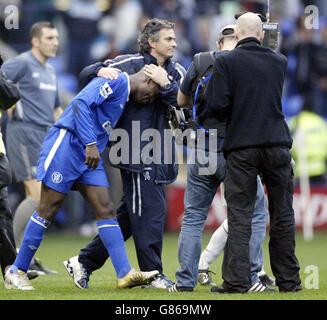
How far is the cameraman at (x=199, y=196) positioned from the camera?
7.10m

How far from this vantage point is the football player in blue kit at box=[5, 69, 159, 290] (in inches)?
280

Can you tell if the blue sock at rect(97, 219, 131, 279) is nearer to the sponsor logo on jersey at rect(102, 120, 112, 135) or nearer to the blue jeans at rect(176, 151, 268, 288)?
the blue jeans at rect(176, 151, 268, 288)

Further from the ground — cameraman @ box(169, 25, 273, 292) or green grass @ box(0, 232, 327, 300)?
cameraman @ box(169, 25, 273, 292)

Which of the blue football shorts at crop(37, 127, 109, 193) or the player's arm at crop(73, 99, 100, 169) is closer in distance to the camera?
the player's arm at crop(73, 99, 100, 169)

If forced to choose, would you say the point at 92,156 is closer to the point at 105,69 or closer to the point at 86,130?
the point at 86,130

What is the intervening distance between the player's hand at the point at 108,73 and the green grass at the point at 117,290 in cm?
172

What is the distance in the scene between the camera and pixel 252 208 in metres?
6.75

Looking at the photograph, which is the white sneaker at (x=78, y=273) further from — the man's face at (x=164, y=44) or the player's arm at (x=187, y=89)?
the man's face at (x=164, y=44)

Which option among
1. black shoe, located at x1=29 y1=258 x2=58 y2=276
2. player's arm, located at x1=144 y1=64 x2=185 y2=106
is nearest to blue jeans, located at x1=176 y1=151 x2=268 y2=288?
player's arm, located at x1=144 y1=64 x2=185 y2=106

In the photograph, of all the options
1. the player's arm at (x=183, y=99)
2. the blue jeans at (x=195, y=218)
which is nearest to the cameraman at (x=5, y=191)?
the player's arm at (x=183, y=99)

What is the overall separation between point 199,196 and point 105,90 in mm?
1138

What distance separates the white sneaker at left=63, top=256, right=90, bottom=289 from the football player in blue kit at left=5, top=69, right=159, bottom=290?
456 millimetres

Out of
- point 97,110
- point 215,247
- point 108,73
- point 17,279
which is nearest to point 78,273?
point 17,279

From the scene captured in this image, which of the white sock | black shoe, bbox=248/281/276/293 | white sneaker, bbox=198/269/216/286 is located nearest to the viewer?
black shoe, bbox=248/281/276/293
